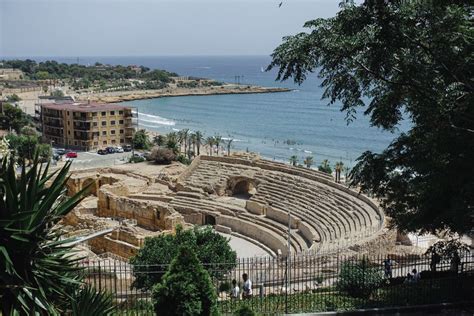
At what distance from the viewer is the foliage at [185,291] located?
11.5 metres

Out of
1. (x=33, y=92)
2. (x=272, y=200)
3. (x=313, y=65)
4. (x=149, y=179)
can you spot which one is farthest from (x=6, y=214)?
(x=33, y=92)

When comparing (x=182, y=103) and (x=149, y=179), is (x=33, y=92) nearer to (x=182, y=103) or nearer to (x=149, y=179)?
(x=182, y=103)

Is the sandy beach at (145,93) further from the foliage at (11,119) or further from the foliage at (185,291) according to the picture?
the foliage at (185,291)

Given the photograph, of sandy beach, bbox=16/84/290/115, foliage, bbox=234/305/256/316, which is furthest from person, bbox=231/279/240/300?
sandy beach, bbox=16/84/290/115

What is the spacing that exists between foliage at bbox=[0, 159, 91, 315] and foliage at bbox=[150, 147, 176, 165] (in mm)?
49506

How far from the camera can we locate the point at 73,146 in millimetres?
75188

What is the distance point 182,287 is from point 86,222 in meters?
26.4

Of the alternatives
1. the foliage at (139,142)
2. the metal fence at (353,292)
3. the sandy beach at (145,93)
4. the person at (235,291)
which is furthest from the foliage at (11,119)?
the person at (235,291)

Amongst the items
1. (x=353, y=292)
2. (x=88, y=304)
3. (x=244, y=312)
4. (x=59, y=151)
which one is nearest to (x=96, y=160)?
(x=59, y=151)

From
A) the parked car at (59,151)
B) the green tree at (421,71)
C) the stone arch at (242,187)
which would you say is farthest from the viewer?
the parked car at (59,151)

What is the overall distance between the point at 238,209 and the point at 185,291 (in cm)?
2760

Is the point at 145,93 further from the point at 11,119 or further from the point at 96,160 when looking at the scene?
the point at 96,160

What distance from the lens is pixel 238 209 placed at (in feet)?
128

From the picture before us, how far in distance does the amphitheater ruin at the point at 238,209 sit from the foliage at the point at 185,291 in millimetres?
14164
